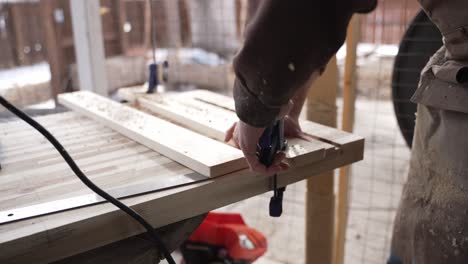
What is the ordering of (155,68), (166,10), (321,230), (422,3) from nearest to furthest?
(422,3) → (321,230) → (155,68) → (166,10)

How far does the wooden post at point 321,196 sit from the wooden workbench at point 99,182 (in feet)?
0.51

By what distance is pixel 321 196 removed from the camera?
1206mm

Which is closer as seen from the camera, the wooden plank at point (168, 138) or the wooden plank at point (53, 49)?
the wooden plank at point (168, 138)

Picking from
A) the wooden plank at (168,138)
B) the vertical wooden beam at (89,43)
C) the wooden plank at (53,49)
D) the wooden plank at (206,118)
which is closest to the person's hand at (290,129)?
the wooden plank at (206,118)

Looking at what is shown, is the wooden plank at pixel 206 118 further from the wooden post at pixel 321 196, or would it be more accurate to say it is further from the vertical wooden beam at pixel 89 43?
the vertical wooden beam at pixel 89 43

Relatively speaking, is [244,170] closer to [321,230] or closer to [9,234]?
[9,234]

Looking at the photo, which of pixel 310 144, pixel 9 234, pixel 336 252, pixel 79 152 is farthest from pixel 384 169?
pixel 9 234

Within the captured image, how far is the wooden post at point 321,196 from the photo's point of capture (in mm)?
1174

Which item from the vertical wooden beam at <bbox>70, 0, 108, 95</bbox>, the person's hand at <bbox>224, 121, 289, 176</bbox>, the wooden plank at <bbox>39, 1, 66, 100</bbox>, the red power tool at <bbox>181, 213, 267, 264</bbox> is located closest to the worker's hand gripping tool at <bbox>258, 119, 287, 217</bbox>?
the person's hand at <bbox>224, 121, 289, 176</bbox>

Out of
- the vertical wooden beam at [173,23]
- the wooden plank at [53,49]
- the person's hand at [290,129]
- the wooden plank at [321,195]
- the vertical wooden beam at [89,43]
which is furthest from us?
the vertical wooden beam at [173,23]

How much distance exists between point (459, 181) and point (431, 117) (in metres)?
0.13

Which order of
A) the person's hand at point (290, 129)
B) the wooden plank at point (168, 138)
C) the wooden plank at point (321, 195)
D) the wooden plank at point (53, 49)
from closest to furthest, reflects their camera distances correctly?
the wooden plank at point (168, 138) < the person's hand at point (290, 129) < the wooden plank at point (321, 195) < the wooden plank at point (53, 49)

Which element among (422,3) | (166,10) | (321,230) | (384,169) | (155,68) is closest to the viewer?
(422,3)

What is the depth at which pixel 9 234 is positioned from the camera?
1.91 feet
